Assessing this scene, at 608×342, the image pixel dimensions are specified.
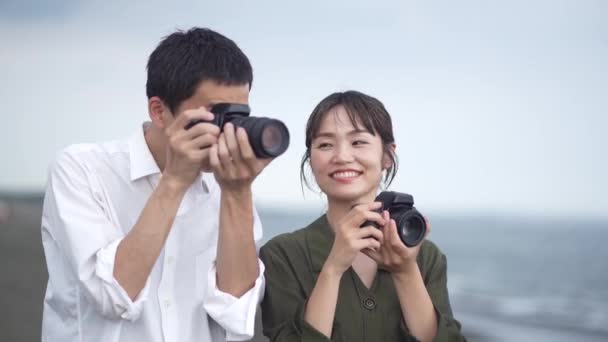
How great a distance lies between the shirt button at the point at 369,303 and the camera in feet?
4.63

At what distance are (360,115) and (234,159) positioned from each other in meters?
0.35

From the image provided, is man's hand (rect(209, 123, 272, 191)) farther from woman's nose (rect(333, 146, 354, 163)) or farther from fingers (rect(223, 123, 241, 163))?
woman's nose (rect(333, 146, 354, 163))

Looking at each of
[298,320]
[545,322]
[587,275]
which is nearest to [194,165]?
[298,320]

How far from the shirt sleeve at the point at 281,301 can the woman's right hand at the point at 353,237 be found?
3.7 inches

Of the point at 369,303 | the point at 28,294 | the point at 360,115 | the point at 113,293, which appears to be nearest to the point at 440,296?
the point at 369,303

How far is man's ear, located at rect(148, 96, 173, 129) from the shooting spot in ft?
4.50

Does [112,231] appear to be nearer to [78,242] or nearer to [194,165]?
[78,242]

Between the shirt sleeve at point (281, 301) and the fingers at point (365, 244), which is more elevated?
the fingers at point (365, 244)

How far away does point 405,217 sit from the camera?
4.43ft

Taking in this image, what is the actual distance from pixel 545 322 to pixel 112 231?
2538mm

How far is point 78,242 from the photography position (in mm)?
1235

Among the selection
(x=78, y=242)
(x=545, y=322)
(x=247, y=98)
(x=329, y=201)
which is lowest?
(x=545, y=322)

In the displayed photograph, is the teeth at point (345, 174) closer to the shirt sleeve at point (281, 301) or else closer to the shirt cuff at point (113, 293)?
the shirt sleeve at point (281, 301)

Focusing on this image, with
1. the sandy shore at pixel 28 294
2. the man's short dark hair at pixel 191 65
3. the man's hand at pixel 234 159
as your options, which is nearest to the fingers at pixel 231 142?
the man's hand at pixel 234 159
